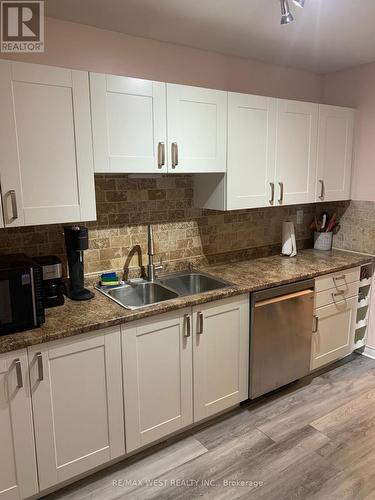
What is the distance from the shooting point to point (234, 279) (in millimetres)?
2469

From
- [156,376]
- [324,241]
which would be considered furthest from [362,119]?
[156,376]

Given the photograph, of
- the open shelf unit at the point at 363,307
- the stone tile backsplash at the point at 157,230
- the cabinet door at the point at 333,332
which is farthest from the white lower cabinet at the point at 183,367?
the open shelf unit at the point at 363,307

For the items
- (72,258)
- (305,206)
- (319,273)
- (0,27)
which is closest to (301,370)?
(319,273)

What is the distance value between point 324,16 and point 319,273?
63.1 inches

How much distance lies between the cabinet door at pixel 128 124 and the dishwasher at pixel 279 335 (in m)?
1.08

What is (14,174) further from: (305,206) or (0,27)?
(305,206)

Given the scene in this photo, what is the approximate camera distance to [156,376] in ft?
6.68

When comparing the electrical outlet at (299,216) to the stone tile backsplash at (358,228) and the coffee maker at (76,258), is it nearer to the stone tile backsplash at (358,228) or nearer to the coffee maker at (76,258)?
the stone tile backsplash at (358,228)

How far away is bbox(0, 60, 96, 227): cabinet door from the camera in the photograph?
5.53 ft

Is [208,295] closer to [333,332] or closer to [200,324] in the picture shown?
[200,324]

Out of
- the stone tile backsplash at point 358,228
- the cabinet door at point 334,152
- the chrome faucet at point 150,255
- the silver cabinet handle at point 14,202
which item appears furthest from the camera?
the stone tile backsplash at point 358,228

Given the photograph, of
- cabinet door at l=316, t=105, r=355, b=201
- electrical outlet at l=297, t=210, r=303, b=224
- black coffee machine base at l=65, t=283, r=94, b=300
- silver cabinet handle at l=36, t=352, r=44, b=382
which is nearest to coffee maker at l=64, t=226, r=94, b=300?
black coffee machine base at l=65, t=283, r=94, b=300

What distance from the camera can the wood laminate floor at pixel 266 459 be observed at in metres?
1.89

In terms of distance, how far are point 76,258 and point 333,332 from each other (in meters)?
2.06
